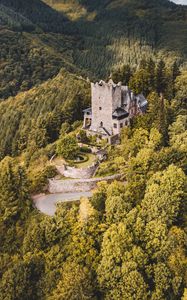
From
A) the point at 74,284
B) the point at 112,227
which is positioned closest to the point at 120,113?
the point at 112,227

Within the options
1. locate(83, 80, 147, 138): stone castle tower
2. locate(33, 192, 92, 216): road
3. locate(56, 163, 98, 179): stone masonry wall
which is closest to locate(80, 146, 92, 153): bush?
locate(83, 80, 147, 138): stone castle tower

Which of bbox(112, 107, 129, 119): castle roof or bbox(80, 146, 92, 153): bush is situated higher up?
bbox(112, 107, 129, 119): castle roof

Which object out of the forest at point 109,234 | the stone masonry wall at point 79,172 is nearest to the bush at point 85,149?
the forest at point 109,234

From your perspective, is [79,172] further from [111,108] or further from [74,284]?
[74,284]

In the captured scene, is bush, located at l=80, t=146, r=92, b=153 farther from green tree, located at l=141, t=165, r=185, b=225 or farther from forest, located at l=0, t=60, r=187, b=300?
green tree, located at l=141, t=165, r=185, b=225

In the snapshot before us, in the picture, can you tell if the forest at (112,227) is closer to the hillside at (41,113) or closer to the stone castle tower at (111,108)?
the stone castle tower at (111,108)

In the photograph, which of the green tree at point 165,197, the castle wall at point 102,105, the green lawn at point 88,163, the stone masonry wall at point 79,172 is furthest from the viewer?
the castle wall at point 102,105

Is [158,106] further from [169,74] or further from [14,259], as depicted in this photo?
[14,259]
